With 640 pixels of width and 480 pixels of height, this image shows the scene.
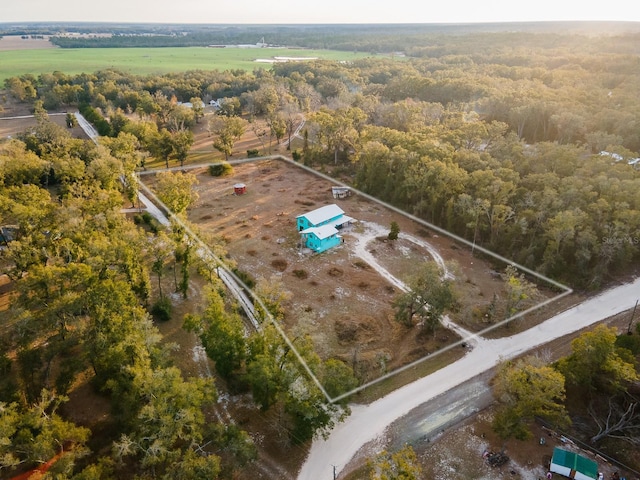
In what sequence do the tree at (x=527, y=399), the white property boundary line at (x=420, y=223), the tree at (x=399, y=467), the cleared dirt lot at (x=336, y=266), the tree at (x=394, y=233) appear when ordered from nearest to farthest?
the tree at (x=399, y=467), the tree at (x=527, y=399), the white property boundary line at (x=420, y=223), the cleared dirt lot at (x=336, y=266), the tree at (x=394, y=233)

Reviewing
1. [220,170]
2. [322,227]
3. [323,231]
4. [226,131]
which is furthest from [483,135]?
[226,131]

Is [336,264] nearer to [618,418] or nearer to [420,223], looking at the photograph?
[420,223]

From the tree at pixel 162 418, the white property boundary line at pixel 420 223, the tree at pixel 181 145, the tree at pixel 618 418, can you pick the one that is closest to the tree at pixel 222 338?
the white property boundary line at pixel 420 223

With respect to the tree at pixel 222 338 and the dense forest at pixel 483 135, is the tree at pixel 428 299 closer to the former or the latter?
the tree at pixel 222 338

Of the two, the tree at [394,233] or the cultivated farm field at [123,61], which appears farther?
the cultivated farm field at [123,61]

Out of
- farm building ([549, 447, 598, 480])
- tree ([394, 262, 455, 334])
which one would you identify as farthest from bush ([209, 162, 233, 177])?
farm building ([549, 447, 598, 480])

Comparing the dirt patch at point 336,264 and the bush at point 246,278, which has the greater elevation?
the bush at point 246,278
